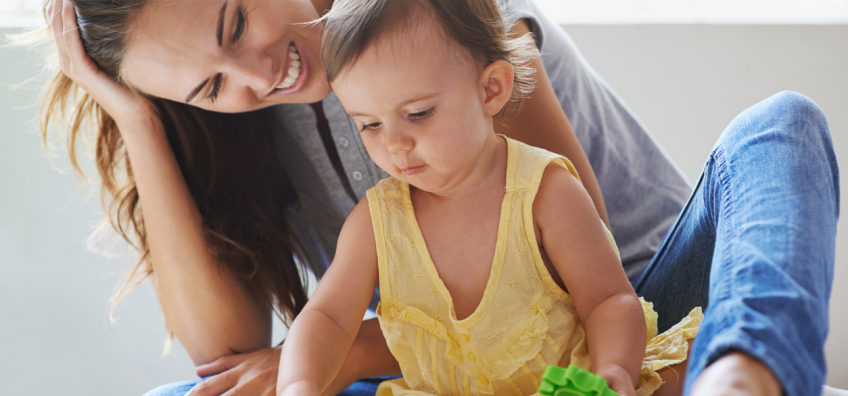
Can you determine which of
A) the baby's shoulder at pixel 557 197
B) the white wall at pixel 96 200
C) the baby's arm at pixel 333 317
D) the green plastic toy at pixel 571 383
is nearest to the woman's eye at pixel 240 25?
the baby's arm at pixel 333 317

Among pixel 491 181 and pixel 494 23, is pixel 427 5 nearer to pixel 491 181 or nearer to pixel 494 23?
pixel 494 23

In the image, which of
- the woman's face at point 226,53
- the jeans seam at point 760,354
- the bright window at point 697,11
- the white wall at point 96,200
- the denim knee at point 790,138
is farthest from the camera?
the bright window at point 697,11

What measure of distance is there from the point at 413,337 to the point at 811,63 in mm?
1487

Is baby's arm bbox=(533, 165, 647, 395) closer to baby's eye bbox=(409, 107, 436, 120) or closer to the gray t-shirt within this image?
baby's eye bbox=(409, 107, 436, 120)

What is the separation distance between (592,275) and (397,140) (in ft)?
0.77

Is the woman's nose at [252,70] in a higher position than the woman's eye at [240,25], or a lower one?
lower

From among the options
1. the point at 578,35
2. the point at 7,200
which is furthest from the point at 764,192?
the point at 7,200

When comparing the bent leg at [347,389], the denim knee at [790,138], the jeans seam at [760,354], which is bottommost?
the bent leg at [347,389]

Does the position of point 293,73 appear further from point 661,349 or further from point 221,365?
point 661,349

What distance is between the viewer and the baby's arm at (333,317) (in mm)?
588

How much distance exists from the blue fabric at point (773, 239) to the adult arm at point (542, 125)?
21cm

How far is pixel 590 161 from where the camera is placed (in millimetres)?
1006

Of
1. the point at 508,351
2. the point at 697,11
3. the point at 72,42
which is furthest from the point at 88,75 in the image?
the point at 697,11

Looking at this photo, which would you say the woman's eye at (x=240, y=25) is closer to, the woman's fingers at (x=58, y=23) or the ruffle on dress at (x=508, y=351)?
the woman's fingers at (x=58, y=23)
